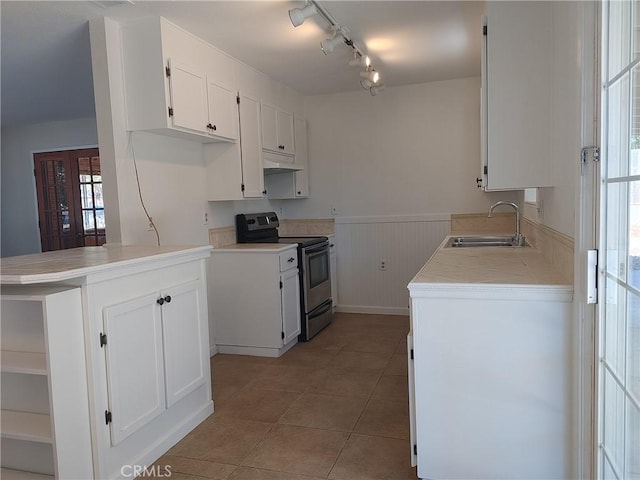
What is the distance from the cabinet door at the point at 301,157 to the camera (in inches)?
191

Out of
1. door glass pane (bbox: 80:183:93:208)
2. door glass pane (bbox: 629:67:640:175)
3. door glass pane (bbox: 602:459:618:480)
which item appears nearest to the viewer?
door glass pane (bbox: 629:67:640:175)

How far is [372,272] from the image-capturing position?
495 centimetres

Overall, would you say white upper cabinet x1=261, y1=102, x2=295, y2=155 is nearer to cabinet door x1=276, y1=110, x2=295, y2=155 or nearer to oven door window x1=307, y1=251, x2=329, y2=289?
cabinet door x1=276, y1=110, x2=295, y2=155

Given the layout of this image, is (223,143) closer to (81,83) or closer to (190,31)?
(190,31)

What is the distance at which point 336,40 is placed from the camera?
2.98m

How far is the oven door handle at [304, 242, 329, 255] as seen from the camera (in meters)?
4.13

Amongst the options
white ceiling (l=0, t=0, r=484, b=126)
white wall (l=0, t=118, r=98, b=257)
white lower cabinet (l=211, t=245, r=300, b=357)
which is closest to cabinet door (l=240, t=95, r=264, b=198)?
white ceiling (l=0, t=0, r=484, b=126)

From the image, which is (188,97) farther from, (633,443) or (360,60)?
(633,443)

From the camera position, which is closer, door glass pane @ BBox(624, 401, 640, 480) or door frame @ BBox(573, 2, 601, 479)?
door glass pane @ BBox(624, 401, 640, 480)

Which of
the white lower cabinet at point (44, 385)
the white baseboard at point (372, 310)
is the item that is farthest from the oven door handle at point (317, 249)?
the white lower cabinet at point (44, 385)

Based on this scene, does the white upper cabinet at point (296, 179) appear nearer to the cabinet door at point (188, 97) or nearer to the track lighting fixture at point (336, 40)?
the track lighting fixture at point (336, 40)

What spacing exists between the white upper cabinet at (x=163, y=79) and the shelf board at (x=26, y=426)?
5.70 ft

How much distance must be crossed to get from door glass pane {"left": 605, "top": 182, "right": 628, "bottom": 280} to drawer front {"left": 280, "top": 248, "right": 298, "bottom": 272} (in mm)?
2564

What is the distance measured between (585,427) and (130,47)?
3.13 meters
